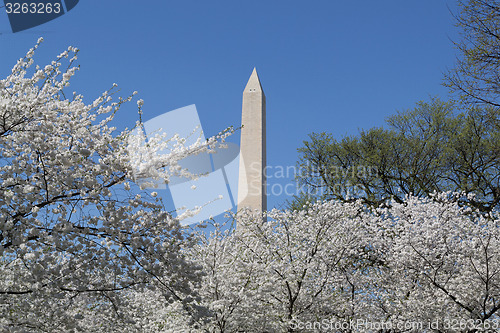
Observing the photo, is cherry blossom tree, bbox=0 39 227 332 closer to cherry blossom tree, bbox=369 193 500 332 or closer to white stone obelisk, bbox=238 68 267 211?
cherry blossom tree, bbox=369 193 500 332

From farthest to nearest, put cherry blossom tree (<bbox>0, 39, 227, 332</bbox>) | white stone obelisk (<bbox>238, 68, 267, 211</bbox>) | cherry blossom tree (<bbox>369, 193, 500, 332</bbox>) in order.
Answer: white stone obelisk (<bbox>238, 68, 267, 211</bbox>)
cherry blossom tree (<bbox>369, 193, 500, 332</bbox>)
cherry blossom tree (<bbox>0, 39, 227, 332</bbox>)

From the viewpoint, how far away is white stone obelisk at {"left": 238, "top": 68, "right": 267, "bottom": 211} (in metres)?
16.0

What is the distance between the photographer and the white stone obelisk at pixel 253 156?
52.6 feet

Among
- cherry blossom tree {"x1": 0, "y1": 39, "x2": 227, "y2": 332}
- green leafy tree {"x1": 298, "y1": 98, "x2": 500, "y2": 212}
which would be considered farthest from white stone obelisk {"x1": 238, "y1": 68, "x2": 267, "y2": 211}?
cherry blossom tree {"x1": 0, "y1": 39, "x2": 227, "y2": 332}

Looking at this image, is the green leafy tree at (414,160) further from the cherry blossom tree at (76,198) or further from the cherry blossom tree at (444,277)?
the cherry blossom tree at (76,198)

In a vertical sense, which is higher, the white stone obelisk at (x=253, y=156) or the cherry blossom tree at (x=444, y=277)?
the white stone obelisk at (x=253, y=156)

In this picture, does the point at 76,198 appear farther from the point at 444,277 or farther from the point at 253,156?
the point at 253,156

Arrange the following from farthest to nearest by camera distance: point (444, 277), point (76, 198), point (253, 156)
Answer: point (253, 156), point (444, 277), point (76, 198)

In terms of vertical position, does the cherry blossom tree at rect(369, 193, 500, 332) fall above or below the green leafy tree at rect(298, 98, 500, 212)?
below

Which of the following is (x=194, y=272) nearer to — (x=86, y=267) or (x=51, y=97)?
(x=86, y=267)

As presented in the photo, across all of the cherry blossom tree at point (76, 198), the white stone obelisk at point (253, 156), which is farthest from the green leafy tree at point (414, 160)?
the cherry blossom tree at point (76, 198)

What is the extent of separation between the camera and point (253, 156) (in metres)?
16.2

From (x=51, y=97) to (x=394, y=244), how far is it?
327 inches

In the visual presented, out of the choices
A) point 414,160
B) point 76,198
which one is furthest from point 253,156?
point 76,198
